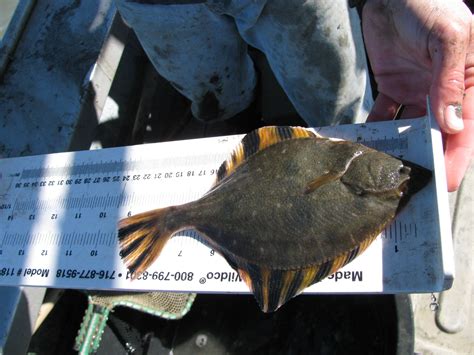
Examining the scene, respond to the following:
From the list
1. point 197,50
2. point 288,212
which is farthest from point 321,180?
point 197,50

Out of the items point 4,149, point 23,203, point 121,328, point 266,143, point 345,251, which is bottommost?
point 121,328

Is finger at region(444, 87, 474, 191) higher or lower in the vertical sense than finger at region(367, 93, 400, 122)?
higher

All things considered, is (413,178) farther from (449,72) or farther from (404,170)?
(449,72)

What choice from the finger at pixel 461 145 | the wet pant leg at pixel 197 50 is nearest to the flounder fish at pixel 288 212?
the finger at pixel 461 145

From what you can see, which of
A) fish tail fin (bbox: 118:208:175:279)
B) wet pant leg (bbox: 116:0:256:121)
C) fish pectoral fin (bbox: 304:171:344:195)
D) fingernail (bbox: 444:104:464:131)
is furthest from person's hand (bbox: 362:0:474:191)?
fish tail fin (bbox: 118:208:175:279)

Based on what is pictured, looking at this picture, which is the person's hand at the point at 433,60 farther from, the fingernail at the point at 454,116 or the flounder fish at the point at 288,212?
the flounder fish at the point at 288,212

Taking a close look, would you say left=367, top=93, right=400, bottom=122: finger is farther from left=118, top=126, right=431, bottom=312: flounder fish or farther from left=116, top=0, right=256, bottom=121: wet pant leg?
left=116, top=0, right=256, bottom=121: wet pant leg

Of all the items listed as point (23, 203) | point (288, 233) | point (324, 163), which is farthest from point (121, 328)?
point (324, 163)

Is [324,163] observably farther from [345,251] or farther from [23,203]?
[23,203]
